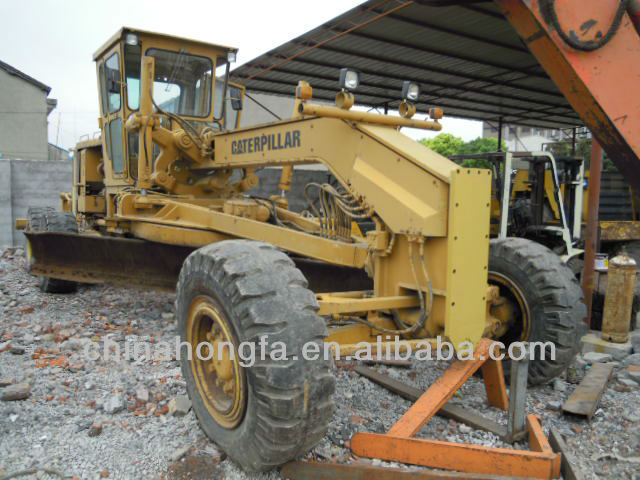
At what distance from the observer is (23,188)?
36.0 ft

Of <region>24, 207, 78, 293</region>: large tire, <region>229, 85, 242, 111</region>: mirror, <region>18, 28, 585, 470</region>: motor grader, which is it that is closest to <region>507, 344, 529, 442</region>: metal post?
<region>18, 28, 585, 470</region>: motor grader

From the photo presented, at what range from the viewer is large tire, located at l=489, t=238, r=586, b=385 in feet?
12.3

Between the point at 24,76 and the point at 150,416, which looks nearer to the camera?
the point at 150,416

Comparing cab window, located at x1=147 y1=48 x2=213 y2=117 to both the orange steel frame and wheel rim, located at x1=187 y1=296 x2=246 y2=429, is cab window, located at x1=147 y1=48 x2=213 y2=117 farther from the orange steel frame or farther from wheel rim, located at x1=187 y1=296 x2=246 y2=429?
the orange steel frame

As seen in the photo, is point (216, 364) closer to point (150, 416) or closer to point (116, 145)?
point (150, 416)

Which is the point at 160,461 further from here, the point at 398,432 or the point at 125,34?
the point at 125,34

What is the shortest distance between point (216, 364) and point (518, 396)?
1731 millimetres

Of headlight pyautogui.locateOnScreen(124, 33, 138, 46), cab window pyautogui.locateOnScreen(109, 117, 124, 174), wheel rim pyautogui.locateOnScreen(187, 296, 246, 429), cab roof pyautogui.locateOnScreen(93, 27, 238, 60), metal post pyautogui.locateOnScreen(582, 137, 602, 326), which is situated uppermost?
cab roof pyautogui.locateOnScreen(93, 27, 238, 60)

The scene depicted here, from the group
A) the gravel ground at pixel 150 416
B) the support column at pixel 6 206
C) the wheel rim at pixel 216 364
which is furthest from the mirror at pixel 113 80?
the support column at pixel 6 206

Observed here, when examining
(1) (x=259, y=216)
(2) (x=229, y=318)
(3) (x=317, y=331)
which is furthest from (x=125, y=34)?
(3) (x=317, y=331)

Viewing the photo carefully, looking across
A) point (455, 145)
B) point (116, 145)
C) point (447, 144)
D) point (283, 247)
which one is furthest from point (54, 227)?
point (455, 145)

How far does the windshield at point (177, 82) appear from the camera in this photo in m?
5.76

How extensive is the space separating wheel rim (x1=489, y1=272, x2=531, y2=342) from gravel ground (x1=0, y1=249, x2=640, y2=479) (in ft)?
1.48

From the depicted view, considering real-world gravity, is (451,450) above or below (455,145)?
below
